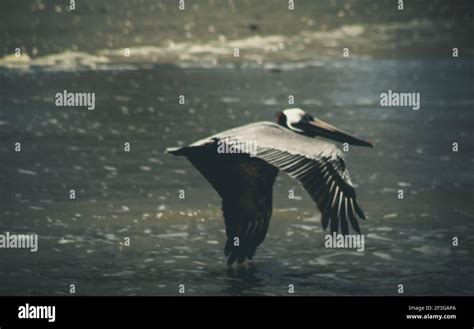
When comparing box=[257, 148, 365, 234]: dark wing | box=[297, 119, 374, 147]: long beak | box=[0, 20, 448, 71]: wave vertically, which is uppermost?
box=[0, 20, 448, 71]: wave

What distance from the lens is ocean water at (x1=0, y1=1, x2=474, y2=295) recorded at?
1192cm

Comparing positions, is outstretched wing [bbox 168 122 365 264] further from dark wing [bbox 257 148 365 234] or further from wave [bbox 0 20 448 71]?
wave [bbox 0 20 448 71]

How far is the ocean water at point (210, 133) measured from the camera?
1192cm

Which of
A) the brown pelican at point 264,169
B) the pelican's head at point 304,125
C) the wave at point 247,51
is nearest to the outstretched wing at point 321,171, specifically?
the brown pelican at point 264,169

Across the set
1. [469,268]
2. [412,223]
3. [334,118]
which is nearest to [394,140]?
[334,118]

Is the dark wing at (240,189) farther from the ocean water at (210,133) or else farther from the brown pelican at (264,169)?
the ocean water at (210,133)

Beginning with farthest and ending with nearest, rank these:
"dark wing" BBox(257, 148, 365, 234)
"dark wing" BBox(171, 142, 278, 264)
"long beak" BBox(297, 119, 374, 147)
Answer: "long beak" BBox(297, 119, 374, 147) → "dark wing" BBox(171, 142, 278, 264) → "dark wing" BBox(257, 148, 365, 234)

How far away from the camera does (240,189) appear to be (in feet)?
39.1

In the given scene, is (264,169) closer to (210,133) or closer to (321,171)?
(321,171)

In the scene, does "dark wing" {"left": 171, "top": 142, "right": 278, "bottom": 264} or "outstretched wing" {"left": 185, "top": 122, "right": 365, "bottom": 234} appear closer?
"outstretched wing" {"left": 185, "top": 122, "right": 365, "bottom": 234}

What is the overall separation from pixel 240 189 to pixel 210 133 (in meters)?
7.45

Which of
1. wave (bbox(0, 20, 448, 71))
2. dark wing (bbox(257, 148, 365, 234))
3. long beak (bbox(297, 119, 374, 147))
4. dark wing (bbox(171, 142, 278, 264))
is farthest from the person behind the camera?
wave (bbox(0, 20, 448, 71))

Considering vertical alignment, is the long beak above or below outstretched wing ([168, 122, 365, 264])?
above

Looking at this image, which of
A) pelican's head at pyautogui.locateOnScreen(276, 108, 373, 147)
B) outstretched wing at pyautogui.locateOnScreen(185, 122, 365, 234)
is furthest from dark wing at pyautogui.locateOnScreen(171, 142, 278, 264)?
pelican's head at pyautogui.locateOnScreen(276, 108, 373, 147)
